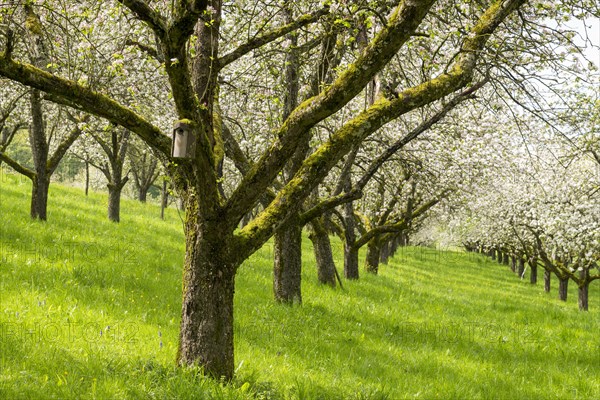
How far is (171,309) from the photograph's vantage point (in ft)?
29.7

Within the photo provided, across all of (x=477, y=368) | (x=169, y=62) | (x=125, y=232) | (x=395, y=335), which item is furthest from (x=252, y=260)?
(x=169, y=62)

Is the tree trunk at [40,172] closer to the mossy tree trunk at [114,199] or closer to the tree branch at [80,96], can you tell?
the mossy tree trunk at [114,199]

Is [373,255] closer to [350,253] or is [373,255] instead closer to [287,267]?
[350,253]

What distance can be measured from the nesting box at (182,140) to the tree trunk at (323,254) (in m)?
8.95

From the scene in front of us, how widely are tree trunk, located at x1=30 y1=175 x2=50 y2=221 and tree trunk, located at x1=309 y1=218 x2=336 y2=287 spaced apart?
6914mm

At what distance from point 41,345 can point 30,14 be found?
6.11 m

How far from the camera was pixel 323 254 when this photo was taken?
14250 mm

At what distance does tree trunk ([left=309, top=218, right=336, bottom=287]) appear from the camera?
46.6 feet

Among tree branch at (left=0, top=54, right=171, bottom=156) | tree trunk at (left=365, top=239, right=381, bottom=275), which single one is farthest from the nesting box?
tree trunk at (left=365, top=239, right=381, bottom=275)

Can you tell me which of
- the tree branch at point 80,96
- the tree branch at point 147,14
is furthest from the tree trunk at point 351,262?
the tree branch at point 147,14

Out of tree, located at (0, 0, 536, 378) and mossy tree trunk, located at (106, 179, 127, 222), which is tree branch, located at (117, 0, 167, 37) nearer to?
tree, located at (0, 0, 536, 378)

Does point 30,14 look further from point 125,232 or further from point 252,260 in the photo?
point 252,260

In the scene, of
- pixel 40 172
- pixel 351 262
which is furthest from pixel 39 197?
pixel 351 262

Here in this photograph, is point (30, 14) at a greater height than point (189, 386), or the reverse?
point (30, 14)
